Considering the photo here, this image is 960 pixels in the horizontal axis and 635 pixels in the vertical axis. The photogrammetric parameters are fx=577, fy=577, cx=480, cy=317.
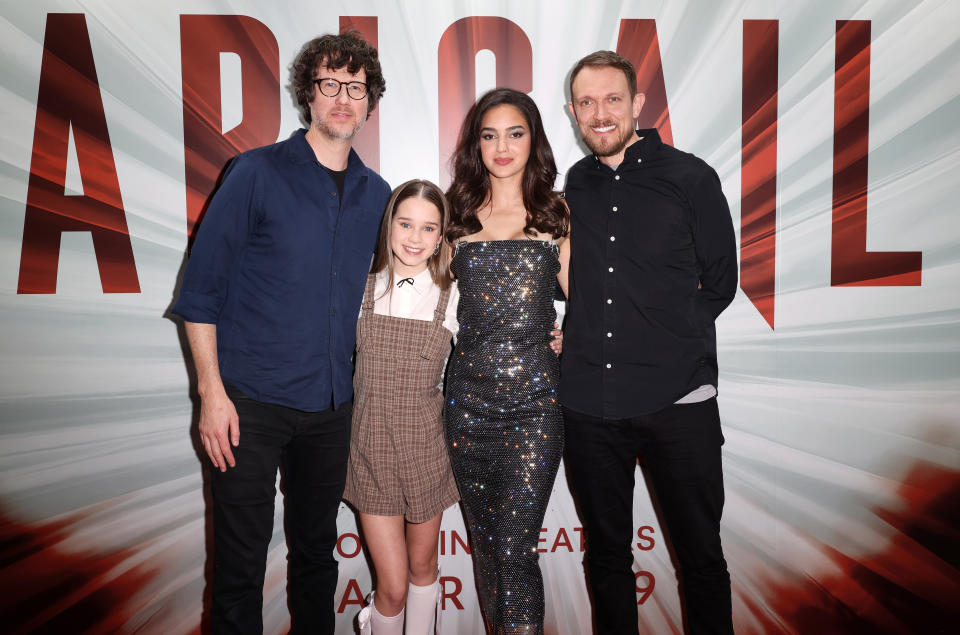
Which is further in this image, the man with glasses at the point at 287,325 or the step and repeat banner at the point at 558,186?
the step and repeat banner at the point at 558,186

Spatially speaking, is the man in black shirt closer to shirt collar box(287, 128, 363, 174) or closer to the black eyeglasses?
the black eyeglasses

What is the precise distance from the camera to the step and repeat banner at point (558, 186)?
2.50 metres

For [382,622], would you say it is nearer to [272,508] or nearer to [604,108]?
[272,508]

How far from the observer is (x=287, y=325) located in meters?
1.92

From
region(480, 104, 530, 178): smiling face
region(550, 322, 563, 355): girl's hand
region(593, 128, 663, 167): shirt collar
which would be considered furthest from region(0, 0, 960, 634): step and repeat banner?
region(550, 322, 563, 355): girl's hand

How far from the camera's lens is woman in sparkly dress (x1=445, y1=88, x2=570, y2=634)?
1.97 m

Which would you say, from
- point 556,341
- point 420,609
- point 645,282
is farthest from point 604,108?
point 420,609

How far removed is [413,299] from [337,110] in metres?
0.70

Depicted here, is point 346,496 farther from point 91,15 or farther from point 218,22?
point 91,15

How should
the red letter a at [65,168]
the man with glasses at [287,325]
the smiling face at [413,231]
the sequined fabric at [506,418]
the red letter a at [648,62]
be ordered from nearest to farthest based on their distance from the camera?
the man with glasses at [287,325], the sequined fabric at [506,418], the smiling face at [413,231], the red letter a at [65,168], the red letter a at [648,62]

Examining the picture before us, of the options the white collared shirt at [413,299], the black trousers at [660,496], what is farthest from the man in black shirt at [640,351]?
the white collared shirt at [413,299]

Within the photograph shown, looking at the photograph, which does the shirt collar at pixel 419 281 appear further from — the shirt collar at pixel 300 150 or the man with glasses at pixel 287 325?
the shirt collar at pixel 300 150

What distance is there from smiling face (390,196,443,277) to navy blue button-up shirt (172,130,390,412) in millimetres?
191

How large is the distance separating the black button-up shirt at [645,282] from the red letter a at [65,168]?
2026 mm
